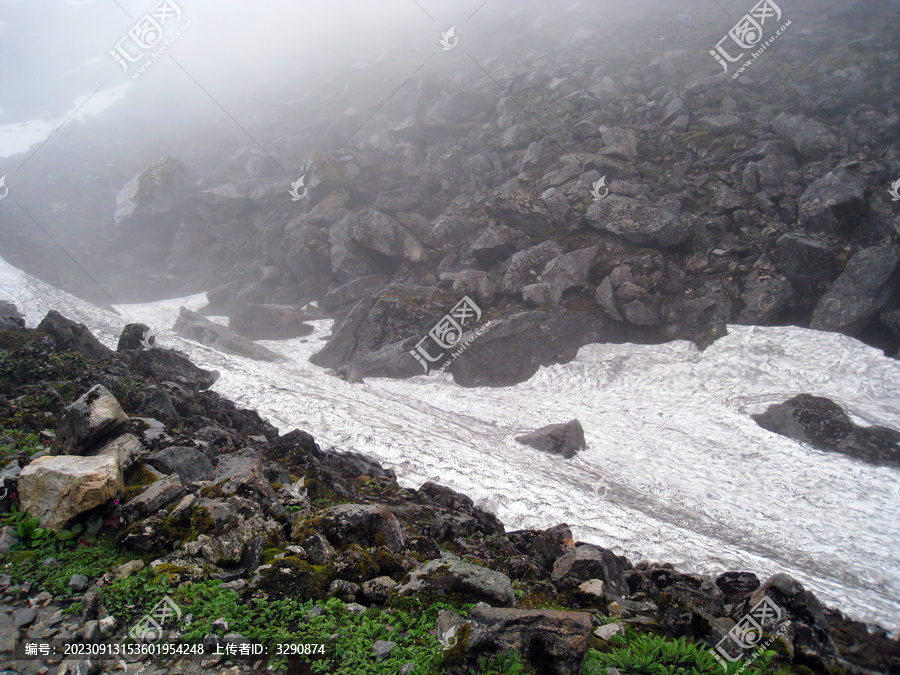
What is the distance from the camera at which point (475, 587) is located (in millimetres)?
5184

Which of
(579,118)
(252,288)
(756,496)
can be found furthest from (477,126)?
(756,496)

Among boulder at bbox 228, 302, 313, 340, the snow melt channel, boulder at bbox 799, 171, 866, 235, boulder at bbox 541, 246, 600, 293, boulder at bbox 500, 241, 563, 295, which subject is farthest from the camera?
boulder at bbox 228, 302, 313, 340

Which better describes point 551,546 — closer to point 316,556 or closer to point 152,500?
point 316,556

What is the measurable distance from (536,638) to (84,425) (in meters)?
7.54

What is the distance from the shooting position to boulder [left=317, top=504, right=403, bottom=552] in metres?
6.24

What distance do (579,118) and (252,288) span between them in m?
29.0

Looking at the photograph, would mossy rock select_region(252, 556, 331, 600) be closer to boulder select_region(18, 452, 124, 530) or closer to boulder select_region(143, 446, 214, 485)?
boulder select_region(18, 452, 124, 530)

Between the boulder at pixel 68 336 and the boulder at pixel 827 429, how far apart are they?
2365 cm

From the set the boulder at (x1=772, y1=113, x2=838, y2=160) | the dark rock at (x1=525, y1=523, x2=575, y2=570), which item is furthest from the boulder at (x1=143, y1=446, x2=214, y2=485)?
the boulder at (x1=772, y1=113, x2=838, y2=160)

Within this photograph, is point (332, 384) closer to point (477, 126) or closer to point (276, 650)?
point (276, 650)

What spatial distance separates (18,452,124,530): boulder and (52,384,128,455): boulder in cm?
188

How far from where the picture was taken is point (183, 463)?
8008 mm

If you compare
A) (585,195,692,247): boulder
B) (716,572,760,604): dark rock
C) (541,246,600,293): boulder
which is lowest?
(716,572,760,604): dark rock

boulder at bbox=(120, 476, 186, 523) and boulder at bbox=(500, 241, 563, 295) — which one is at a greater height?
boulder at bbox=(500, 241, 563, 295)
